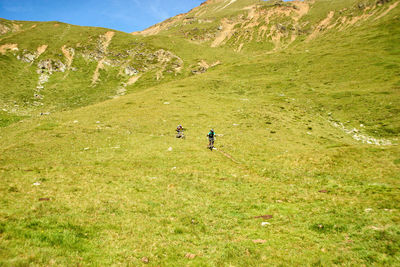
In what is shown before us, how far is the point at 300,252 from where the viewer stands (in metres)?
10.3

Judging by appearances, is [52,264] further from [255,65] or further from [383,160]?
[255,65]

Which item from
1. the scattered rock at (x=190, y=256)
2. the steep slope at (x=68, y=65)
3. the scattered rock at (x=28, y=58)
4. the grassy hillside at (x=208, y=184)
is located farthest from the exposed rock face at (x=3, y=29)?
the scattered rock at (x=190, y=256)

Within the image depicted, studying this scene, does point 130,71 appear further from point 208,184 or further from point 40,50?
point 208,184

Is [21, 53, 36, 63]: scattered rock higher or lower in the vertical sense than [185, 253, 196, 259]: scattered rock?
higher

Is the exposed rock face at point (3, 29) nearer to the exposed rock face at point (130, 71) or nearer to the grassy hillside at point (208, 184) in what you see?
the exposed rock face at point (130, 71)

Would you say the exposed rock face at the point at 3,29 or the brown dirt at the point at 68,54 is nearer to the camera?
the brown dirt at the point at 68,54

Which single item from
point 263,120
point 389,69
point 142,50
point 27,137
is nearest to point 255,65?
point 389,69

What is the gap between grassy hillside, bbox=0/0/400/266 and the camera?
10.1 metres

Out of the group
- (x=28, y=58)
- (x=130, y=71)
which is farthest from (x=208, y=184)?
(x=28, y=58)

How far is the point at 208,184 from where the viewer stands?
65.3ft

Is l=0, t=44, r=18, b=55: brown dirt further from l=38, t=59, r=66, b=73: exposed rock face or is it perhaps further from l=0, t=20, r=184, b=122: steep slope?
l=38, t=59, r=66, b=73: exposed rock face

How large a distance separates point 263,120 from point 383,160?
24.3 m

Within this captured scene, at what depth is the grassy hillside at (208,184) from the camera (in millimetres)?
10070

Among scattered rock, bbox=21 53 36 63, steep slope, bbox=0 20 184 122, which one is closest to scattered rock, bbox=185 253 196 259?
steep slope, bbox=0 20 184 122
